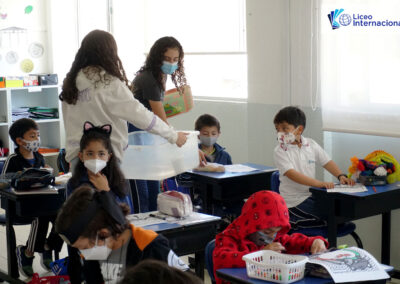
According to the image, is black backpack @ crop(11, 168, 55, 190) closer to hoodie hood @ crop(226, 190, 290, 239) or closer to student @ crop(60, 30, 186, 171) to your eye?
student @ crop(60, 30, 186, 171)

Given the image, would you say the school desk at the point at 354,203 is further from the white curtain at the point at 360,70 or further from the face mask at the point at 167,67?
the face mask at the point at 167,67

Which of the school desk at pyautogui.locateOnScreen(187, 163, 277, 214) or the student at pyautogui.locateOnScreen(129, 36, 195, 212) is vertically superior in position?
the student at pyautogui.locateOnScreen(129, 36, 195, 212)

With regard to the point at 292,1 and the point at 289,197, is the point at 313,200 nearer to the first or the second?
the point at 289,197

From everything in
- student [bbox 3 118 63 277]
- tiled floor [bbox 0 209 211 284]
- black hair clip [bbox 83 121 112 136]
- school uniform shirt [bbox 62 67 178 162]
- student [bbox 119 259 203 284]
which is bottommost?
→ tiled floor [bbox 0 209 211 284]

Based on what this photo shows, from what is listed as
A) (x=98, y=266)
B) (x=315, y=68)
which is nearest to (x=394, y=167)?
(x=315, y=68)

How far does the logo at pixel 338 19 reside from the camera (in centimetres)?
483

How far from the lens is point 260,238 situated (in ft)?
9.55

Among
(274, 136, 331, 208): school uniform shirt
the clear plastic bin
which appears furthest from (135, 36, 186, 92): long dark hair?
(274, 136, 331, 208): school uniform shirt

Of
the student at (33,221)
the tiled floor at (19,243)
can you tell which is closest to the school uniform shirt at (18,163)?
the student at (33,221)

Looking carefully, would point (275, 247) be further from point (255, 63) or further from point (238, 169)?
point (255, 63)

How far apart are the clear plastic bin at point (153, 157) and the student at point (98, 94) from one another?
16.6 inches

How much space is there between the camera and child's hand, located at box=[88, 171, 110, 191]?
3516 millimetres

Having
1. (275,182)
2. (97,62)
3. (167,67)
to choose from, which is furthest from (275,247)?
(167,67)

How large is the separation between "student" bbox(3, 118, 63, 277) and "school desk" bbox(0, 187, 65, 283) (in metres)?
0.07
